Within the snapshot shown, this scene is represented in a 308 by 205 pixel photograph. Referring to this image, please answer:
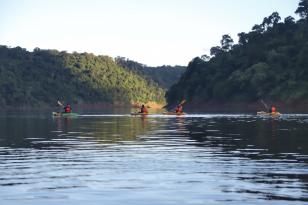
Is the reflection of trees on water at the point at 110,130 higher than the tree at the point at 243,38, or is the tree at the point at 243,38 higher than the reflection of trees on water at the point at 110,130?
the tree at the point at 243,38

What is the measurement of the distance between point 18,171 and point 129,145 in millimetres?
13981

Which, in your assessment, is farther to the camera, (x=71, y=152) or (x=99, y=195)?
(x=71, y=152)

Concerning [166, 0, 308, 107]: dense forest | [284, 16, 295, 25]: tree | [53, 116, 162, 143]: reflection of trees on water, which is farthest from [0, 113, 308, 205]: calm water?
[284, 16, 295, 25]: tree

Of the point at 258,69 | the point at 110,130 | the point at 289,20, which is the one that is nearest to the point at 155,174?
the point at 110,130

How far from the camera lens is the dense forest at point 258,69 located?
15475cm

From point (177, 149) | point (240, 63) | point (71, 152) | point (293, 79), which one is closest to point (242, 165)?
point (177, 149)

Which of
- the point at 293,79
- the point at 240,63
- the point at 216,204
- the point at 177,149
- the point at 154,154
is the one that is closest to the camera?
the point at 216,204

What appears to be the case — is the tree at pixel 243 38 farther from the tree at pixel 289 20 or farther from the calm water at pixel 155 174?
the calm water at pixel 155 174

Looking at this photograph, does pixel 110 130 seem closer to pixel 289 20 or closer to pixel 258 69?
pixel 258 69

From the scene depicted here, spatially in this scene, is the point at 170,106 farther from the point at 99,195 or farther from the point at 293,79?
the point at 99,195

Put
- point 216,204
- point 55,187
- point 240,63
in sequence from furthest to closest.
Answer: point 240,63
point 55,187
point 216,204

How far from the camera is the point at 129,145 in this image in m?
37.2

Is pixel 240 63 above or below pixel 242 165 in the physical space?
above

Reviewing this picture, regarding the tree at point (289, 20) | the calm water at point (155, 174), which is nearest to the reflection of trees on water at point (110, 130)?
the calm water at point (155, 174)
